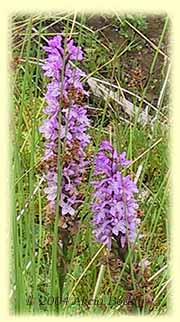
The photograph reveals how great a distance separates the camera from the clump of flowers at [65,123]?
3.14 feet

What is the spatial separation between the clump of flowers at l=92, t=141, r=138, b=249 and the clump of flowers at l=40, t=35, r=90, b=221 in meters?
0.02

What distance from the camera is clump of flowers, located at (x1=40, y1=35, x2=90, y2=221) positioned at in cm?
96

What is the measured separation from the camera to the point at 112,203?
96 cm

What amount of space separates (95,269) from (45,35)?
0.24 m

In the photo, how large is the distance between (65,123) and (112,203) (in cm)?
9

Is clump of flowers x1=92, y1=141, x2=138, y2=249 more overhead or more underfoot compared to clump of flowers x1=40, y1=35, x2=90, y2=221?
more underfoot

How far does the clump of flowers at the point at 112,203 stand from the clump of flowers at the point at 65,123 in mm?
19

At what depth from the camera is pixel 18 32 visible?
98 cm

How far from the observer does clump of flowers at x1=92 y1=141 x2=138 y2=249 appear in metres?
0.96

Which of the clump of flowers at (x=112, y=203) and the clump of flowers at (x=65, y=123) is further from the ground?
the clump of flowers at (x=65, y=123)

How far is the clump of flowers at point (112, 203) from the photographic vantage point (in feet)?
3.15

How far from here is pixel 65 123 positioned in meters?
0.96
